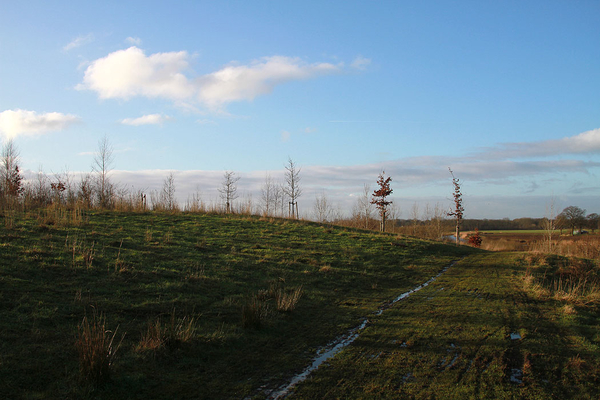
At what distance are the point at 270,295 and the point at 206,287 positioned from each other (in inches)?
64.6

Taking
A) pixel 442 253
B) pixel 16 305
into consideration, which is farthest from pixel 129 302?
pixel 442 253

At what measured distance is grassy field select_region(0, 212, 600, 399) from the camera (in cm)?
440

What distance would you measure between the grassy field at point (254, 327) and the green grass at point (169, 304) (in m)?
0.03

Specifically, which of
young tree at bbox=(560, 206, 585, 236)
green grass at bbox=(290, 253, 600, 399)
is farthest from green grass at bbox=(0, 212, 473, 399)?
young tree at bbox=(560, 206, 585, 236)

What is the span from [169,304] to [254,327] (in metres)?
2.02

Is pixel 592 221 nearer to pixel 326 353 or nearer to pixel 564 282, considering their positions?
pixel 564 282

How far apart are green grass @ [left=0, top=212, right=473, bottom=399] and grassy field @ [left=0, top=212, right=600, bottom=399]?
3 centimetres

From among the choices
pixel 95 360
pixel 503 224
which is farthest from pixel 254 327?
pixel 503 224

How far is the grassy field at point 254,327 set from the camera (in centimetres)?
440

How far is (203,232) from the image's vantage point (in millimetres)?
17391

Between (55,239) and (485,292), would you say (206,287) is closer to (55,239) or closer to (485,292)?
(55,239)

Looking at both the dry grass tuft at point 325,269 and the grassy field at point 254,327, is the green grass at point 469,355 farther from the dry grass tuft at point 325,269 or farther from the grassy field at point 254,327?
the dry grass tuft at point 325,269

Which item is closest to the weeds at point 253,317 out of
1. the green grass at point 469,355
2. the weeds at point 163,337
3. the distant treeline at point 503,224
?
the weeds at point 163,337

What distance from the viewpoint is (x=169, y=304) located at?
742 centimetres
